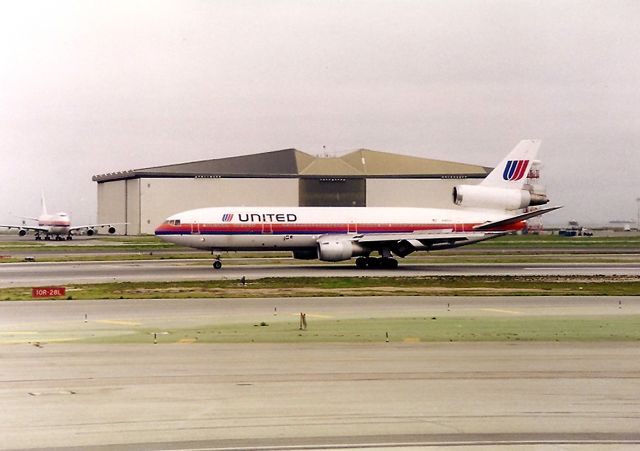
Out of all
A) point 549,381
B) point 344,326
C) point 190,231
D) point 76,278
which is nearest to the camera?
point 549,381

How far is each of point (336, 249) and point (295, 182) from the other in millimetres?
69942

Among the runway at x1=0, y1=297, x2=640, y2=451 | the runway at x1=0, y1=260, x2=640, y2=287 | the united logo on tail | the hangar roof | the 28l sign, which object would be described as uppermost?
the hangar roof

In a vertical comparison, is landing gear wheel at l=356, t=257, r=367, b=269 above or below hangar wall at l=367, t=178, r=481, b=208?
below

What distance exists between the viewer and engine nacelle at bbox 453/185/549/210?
61438 mm

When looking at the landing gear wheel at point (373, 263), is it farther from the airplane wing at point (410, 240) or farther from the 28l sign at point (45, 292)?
the 28l sign at point (45, 292)

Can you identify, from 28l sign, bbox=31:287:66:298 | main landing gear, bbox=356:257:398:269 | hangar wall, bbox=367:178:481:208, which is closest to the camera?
28l sign, bbox=31:287:66:298

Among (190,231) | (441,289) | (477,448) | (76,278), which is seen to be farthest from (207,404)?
(190,231)

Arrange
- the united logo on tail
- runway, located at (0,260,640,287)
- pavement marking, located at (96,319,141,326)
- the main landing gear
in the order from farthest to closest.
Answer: the united logo on tail < the main landing gear < runway, located at (0,260,640,287) < pavement marking, located at (96,319,141,326)

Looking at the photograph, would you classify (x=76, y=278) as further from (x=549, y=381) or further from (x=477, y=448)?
(x=477, y=448)

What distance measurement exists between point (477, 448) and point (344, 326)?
13409mm

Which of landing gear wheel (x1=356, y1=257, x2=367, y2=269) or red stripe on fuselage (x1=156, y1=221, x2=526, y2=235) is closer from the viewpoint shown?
Result: red stripe on fuselage (x1=156, y1=221, x2=526, y2=235)

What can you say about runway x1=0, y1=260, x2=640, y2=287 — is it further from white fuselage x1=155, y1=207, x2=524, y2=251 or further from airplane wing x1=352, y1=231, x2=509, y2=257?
white fuselage x1=155, y1=207, x2=524, y2=251

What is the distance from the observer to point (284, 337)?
22484mm

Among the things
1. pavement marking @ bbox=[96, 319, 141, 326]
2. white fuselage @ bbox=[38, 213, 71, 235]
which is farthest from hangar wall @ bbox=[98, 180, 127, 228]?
pavement marking @ bbox=[96, 319, 141, 326]
